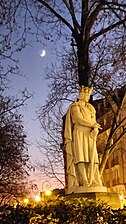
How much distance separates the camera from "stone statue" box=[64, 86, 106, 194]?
979cm

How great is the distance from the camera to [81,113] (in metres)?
10.1

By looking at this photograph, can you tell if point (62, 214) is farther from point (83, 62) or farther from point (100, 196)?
point (83, 62)

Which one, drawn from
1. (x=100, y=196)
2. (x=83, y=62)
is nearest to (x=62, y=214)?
(x=100, y=196)

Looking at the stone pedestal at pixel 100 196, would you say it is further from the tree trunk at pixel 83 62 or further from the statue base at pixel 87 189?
the tree trunk at pixel 83 62

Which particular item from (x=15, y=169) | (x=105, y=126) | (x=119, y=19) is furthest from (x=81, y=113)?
(x=105, y=126)

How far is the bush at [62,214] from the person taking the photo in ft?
20.6

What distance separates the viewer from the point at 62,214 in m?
6.83

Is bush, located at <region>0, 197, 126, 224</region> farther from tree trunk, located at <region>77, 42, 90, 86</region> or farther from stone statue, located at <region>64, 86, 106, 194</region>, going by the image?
tree trunk, located at <region>77, 42, 90, 86</region>

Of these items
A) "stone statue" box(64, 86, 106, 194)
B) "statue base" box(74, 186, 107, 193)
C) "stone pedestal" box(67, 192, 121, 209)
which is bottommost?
"stone pedestal" box(67, 192, 121, 209)

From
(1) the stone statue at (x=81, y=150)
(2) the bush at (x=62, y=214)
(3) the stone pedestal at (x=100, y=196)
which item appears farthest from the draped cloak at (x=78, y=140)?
(2) the bush at (x=62, y=214)

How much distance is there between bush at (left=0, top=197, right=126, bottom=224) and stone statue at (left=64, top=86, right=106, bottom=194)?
2508 millimetres

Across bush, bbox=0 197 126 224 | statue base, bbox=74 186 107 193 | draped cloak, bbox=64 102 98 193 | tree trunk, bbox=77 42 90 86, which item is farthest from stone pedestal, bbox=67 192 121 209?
tree trunk, bbox=77 42 90 86

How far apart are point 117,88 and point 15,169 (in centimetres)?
725

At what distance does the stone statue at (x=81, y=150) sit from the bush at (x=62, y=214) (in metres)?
2.51
